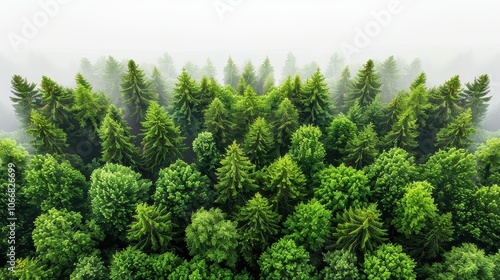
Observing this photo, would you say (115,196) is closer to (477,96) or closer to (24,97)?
(24,97)

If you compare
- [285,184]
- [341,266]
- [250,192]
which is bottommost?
[341,266]

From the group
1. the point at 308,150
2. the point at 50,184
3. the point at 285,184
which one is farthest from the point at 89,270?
the point at 308,150

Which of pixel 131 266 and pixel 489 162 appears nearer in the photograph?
pixel 131 266

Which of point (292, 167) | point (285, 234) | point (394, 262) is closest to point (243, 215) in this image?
point (285, 234)

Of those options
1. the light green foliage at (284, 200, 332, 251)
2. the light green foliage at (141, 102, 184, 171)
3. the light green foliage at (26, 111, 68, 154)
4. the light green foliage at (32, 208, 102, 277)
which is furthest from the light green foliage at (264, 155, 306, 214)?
the light green foliage at (26, 111, 68, 154)

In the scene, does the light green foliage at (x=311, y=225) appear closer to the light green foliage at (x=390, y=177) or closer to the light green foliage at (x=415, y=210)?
the light green foliage at (x=390, y=177)

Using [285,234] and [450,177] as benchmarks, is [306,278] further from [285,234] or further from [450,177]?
[450,177]
